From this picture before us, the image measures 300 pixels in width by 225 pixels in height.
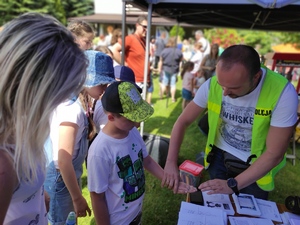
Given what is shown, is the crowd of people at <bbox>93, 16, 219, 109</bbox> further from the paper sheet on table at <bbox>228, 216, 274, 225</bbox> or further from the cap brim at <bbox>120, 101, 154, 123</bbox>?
the paper sheet on table at <bbox>228, 216, 274, 225</bbox>

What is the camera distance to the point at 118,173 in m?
1.37

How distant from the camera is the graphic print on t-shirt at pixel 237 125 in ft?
5.75

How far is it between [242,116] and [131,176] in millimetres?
900

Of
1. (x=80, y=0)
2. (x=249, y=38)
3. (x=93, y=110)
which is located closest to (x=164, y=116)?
(x=93, y=110)

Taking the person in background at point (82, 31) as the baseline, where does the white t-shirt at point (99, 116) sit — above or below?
below

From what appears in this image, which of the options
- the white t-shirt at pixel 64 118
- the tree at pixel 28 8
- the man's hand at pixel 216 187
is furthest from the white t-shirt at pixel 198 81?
the tree at pixel 28 8

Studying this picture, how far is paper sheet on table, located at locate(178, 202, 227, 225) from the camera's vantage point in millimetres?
1373

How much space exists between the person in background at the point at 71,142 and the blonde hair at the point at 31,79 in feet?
1.53

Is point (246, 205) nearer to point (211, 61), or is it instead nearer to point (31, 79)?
point (31, 79)

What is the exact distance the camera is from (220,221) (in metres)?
1.39

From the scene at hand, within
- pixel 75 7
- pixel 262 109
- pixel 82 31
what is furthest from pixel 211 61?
pixel 75 7

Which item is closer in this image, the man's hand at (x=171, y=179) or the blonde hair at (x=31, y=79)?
the blonde hair at (x=31, y=79)

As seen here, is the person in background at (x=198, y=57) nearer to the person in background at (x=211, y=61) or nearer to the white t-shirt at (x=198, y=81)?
the person in background at (x=211, y=61)

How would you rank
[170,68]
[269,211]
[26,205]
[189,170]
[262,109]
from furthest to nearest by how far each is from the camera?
[170,68]
[189,170]
[262,109]
[269,211]
[26,205]
